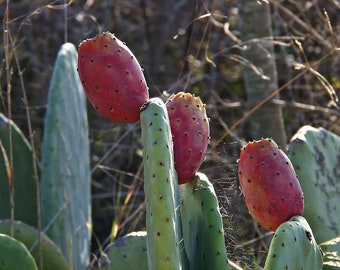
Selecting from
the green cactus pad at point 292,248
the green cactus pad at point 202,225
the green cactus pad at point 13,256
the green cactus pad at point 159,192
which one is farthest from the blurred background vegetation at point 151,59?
the green cactus pad at point 159,192

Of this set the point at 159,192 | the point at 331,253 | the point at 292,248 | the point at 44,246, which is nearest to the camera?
the point at 159,192

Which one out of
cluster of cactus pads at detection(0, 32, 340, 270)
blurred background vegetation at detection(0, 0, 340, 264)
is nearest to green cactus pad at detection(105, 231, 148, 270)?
cluster of cactus pads at detection(0, 32, 340, 270)

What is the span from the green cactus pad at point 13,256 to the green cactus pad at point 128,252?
22cm

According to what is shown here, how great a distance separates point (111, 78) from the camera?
1.85 m

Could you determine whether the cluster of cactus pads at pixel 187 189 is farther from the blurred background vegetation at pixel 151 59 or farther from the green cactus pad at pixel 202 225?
the blurred background vegetation at pixel 151 59

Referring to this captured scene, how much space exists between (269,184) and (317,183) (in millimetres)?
592

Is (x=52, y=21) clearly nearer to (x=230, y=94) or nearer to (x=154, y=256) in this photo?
(x=230, y=94)

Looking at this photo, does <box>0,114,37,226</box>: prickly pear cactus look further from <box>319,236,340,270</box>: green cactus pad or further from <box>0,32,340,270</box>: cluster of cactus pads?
<box>319,236,340,270</box>: green cactus pad

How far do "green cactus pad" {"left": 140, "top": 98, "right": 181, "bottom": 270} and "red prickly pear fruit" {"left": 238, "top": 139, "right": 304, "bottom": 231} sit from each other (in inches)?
10.9

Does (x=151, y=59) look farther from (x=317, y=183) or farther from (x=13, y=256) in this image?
(x=13, y=256)

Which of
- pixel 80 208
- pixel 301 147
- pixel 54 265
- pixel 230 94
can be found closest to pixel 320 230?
pixel 301 147

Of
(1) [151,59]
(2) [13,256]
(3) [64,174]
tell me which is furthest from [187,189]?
(1) [151,59]

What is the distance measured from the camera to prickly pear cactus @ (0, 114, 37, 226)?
3104mm

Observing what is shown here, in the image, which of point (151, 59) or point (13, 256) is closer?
point (13, 256)
